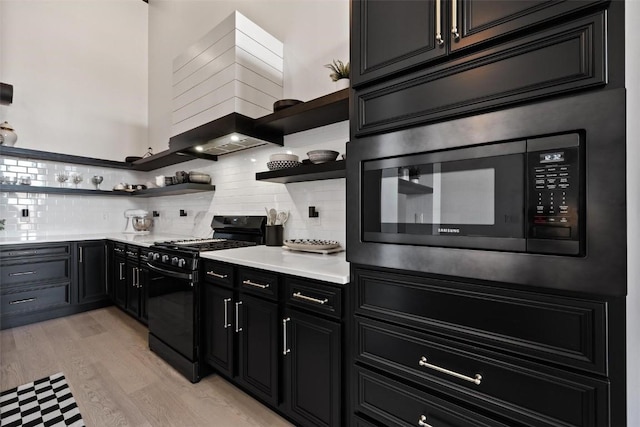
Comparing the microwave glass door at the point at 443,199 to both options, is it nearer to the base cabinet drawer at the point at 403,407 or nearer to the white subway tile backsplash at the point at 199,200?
the base cabinet drawer at the point at 403,407

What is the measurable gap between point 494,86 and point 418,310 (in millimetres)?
826

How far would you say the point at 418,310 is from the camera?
44.5 inches

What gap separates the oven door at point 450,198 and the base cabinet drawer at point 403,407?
1.90 ft

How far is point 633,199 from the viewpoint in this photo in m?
0.78

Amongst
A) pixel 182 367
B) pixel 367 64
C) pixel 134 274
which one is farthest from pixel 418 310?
pixel 134 274

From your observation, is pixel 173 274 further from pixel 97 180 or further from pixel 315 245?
pixel 97 180

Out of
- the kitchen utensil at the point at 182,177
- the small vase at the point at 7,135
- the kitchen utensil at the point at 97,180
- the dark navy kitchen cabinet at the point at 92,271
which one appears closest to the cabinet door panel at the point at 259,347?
the kitchen utensil at the point at 182,177

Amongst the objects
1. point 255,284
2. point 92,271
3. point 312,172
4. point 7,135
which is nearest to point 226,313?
point 255,284

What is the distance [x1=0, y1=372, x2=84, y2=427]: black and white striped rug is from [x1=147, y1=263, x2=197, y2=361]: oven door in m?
0.63

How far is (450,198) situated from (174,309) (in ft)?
7.11

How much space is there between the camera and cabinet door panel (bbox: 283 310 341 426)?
1403mm

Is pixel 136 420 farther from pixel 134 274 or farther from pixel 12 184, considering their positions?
pixel 12 184

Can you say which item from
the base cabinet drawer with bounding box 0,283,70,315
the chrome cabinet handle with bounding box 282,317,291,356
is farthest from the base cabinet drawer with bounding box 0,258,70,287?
→ the chrome cabinet handle with bounding box 282,317,291,356

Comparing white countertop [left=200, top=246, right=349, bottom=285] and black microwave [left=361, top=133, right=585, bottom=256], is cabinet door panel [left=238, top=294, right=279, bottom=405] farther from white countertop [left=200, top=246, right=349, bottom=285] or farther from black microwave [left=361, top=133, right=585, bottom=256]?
black microwave [left=361, top=133, right=585, bottom=256]
